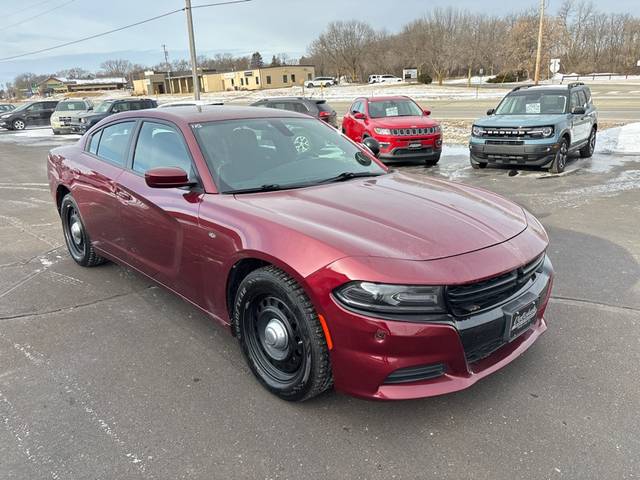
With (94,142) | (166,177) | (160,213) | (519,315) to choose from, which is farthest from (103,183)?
(519,315)

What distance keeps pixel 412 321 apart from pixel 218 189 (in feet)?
5.20

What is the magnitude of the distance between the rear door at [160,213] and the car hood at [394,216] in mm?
506

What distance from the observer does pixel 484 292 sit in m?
2.47

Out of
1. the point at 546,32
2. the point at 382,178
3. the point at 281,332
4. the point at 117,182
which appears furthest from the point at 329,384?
the point at 546,32

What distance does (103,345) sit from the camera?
3.62m

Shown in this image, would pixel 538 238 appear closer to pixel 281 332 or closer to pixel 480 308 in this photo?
pixel 480 308

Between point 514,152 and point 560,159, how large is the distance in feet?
3.05

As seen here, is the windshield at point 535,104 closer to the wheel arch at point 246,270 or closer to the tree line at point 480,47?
the wheel arch at point 246,270

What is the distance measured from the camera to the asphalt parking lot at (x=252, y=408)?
2408 millimetres

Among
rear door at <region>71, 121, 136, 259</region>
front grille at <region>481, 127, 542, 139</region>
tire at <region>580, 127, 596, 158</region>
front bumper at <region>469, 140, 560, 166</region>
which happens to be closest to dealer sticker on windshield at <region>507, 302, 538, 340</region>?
rear door at <region>71, 121, 136, 259</region>

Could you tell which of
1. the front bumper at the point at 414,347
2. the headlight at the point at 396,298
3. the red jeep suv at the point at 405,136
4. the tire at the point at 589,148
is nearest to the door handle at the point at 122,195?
the front bumper at the point at 414,347

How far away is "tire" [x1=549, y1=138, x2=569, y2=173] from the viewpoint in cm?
988

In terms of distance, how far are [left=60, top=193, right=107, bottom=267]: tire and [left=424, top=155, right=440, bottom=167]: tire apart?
8.17 metres

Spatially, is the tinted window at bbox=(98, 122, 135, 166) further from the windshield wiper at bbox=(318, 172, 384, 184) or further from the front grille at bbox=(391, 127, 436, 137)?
the front grille at bbox=(391, 127, 436, 137)
